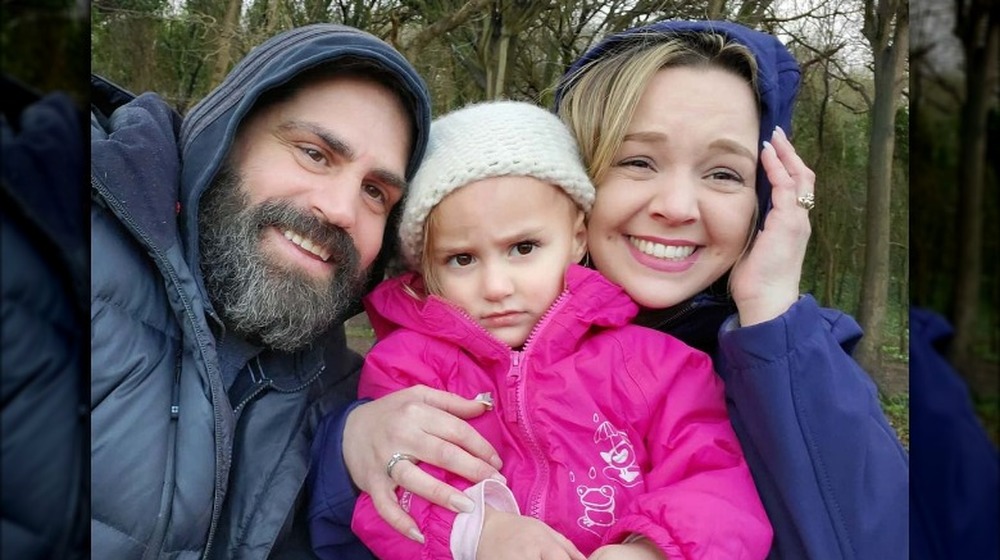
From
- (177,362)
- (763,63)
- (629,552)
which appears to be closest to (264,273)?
(177,362)

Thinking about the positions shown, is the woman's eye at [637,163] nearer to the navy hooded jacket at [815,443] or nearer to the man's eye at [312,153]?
the navy hooded jacket at [815,443]

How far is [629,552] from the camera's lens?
1227mm

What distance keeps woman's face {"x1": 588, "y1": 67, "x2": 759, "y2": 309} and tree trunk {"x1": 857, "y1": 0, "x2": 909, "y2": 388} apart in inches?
6.9

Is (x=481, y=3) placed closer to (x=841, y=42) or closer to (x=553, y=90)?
(x=553, y=90)

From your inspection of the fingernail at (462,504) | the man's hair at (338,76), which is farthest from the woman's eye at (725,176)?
the fingernail at (462,504)

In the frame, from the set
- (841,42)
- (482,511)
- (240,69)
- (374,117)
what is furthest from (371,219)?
(841,42)

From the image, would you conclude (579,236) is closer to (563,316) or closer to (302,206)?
(563,316)

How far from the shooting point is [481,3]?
1.35 m

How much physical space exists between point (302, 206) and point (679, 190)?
23.6 inches

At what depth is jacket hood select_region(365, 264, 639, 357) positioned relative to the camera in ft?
4.42

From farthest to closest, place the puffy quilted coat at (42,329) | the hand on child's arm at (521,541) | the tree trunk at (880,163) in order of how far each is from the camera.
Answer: the tree trunk at (880,163)
the hand on child's arm at (521,541)
the puffy quilted coat at (42,329)

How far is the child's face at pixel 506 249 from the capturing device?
1.34 meters

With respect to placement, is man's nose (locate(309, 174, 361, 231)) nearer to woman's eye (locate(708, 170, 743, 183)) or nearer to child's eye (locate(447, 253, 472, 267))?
child's eye (locate(447, 253, 472, 267))

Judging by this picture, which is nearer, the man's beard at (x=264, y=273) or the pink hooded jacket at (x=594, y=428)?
the pink hooded jacket at (x=594, y=428)
